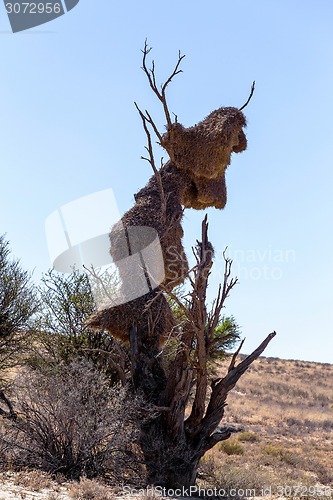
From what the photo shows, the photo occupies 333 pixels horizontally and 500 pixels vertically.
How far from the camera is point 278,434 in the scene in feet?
67.2

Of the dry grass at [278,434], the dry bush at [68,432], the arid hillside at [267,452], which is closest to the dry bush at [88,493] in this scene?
the arid hillside at [267,452]

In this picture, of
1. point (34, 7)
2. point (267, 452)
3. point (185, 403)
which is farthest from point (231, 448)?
point (34, 7)

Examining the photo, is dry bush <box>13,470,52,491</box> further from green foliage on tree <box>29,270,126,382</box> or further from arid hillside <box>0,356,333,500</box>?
green foliage on tree <box>29,270,126,382</box>

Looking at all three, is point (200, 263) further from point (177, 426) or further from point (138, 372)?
point (177, 426)

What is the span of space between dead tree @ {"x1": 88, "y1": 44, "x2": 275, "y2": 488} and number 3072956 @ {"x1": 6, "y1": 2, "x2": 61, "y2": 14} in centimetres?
235

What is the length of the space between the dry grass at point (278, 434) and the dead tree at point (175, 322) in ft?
5.20

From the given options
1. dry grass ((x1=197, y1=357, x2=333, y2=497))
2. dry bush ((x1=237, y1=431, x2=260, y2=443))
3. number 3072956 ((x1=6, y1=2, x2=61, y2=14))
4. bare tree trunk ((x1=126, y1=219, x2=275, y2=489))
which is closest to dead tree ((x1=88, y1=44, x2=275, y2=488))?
bare tree trunk ((x1=126, y1=219, x2=275, y2=489))

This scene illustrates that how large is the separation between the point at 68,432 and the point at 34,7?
28.9ft

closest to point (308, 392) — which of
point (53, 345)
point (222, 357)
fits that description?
point (222, 357)

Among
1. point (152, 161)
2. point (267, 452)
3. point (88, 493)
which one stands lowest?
point (267, 452)

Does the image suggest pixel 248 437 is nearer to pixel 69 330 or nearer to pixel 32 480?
pixel 69 330

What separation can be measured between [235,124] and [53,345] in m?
9.35

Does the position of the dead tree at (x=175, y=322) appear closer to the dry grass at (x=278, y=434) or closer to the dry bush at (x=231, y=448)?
the dry grass at (x=278, y=434)

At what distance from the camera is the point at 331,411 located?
1133 inches
